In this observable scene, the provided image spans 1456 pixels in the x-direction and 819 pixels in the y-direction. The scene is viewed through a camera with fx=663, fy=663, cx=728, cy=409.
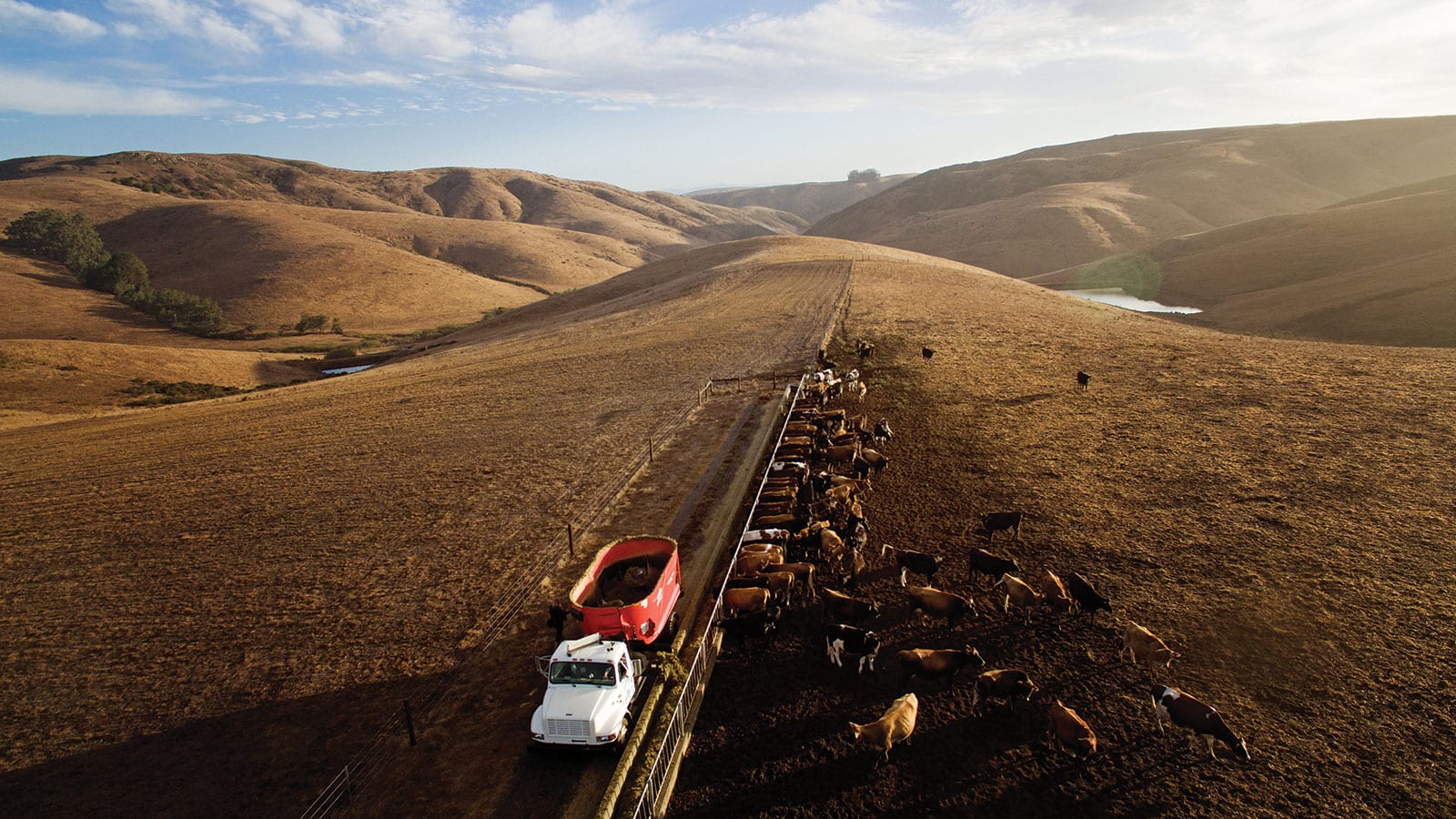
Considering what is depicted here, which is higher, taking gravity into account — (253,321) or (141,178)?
(141,178)

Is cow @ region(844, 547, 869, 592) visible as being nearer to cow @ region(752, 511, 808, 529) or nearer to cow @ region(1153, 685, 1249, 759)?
cow @ region(752, 511, 808, 529)

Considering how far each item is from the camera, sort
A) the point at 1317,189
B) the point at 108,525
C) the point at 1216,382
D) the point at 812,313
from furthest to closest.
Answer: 1. the point at 1317,189
2. the point at 812,313
3. the point at 1216,382
4. the point at 108,525

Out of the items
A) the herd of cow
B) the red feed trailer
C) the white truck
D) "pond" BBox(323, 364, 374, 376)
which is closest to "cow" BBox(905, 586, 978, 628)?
the herd of cow

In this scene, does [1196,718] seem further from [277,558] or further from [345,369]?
[345,369]

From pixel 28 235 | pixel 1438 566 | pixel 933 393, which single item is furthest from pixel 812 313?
pixel 28 235

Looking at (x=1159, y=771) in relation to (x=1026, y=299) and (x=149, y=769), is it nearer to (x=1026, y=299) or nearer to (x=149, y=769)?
(x=149, y=769)

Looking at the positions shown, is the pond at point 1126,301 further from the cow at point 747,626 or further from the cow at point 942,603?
the cow at point 747,626

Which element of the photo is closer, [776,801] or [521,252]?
[776,801]
